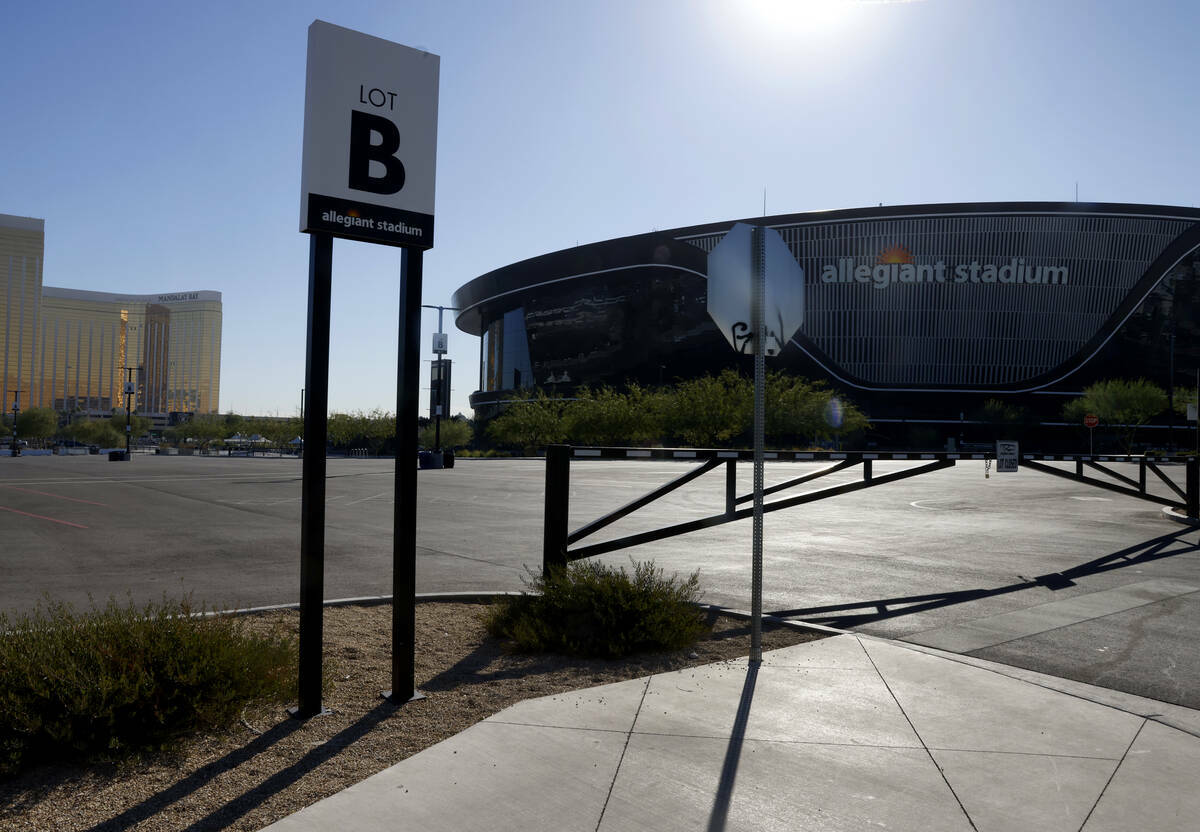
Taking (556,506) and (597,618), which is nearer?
(597,618)

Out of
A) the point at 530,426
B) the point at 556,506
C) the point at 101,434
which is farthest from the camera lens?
the point at 101,434

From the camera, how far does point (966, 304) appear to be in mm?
86562

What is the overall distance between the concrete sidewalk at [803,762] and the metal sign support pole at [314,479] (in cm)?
100

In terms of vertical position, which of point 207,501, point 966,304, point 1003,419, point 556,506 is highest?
point 966,304

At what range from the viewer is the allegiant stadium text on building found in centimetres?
8544

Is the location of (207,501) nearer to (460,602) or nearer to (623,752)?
(460,602)

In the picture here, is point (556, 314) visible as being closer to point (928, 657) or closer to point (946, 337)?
point (946, 337)

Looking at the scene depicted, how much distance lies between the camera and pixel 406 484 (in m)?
5.19

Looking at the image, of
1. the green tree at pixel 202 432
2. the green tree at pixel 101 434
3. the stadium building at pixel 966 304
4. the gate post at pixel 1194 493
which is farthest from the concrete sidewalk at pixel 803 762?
the green tree at pixel 101 434

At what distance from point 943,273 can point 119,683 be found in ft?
300

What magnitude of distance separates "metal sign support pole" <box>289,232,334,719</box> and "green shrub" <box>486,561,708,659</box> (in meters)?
1.83

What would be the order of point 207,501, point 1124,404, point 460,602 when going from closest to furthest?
point 460,602, point 207,501, point 1124,404

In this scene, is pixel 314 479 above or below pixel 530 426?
below

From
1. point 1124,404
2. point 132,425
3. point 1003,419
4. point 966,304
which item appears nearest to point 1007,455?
point 1124,404
